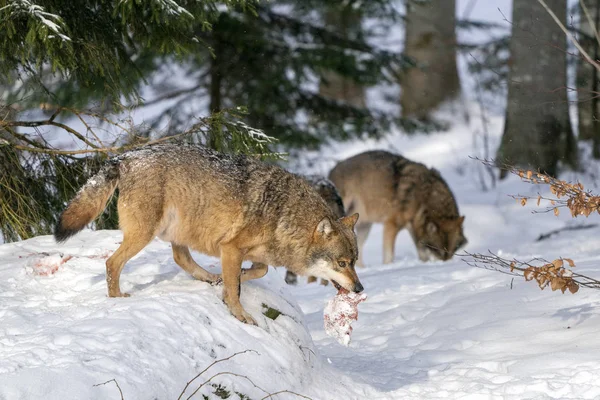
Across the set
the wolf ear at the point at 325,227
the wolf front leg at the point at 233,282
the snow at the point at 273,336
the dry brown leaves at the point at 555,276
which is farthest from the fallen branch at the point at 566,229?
the wolf front leg at the point at 233,282

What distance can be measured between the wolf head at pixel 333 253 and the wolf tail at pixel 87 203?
179cm

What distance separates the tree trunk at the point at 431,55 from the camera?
78.0 feet

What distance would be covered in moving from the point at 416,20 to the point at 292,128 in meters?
9.40

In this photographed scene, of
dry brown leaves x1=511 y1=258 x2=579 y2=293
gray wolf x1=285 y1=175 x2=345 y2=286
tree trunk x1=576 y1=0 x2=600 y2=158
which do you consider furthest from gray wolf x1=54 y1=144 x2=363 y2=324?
tree trunk x1=576 y1=0 x2=600 y2=158

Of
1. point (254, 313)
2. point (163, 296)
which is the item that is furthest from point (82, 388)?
point (254, 313)

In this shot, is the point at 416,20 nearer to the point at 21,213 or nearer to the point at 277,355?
the point at 21,213

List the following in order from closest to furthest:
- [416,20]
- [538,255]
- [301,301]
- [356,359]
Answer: [356,359]
[301,301]
[538,255]
[416,20]

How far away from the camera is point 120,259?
20.6 ft

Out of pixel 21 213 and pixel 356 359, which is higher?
pixel 21 213

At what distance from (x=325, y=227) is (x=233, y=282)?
0.94 metres

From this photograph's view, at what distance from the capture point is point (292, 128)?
54.6ft

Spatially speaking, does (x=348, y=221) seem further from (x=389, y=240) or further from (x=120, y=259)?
(x=389, y=240)

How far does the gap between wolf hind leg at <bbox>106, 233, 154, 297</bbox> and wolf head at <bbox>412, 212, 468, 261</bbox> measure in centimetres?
794

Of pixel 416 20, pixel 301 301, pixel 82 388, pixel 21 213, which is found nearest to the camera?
pixel 82 388
